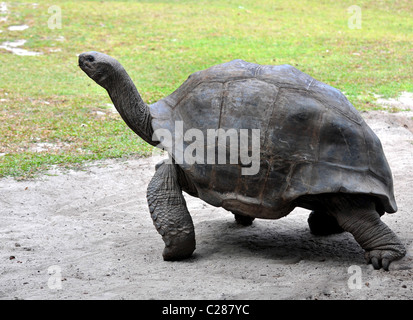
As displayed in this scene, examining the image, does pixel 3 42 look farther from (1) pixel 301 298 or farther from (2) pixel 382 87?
(1) pixel 301 298

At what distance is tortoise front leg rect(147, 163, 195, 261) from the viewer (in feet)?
14.9

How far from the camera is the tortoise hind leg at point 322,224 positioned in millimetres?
5145

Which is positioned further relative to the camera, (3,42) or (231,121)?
(3,42)

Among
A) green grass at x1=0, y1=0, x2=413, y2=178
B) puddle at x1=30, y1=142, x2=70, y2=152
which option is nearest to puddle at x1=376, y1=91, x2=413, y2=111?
green grass at x1=0, y1=0, x2=413, y2=178

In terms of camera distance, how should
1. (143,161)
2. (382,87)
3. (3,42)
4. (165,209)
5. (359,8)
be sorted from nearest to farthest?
(165,209)
(143,161)
(382,87)
(3,42)
(359,8)

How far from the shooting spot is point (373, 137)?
14.3 feet

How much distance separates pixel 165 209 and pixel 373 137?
180 cm

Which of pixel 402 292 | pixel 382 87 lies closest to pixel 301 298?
pixel 402 292

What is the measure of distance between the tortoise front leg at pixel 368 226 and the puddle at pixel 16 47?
1196 centimetres
